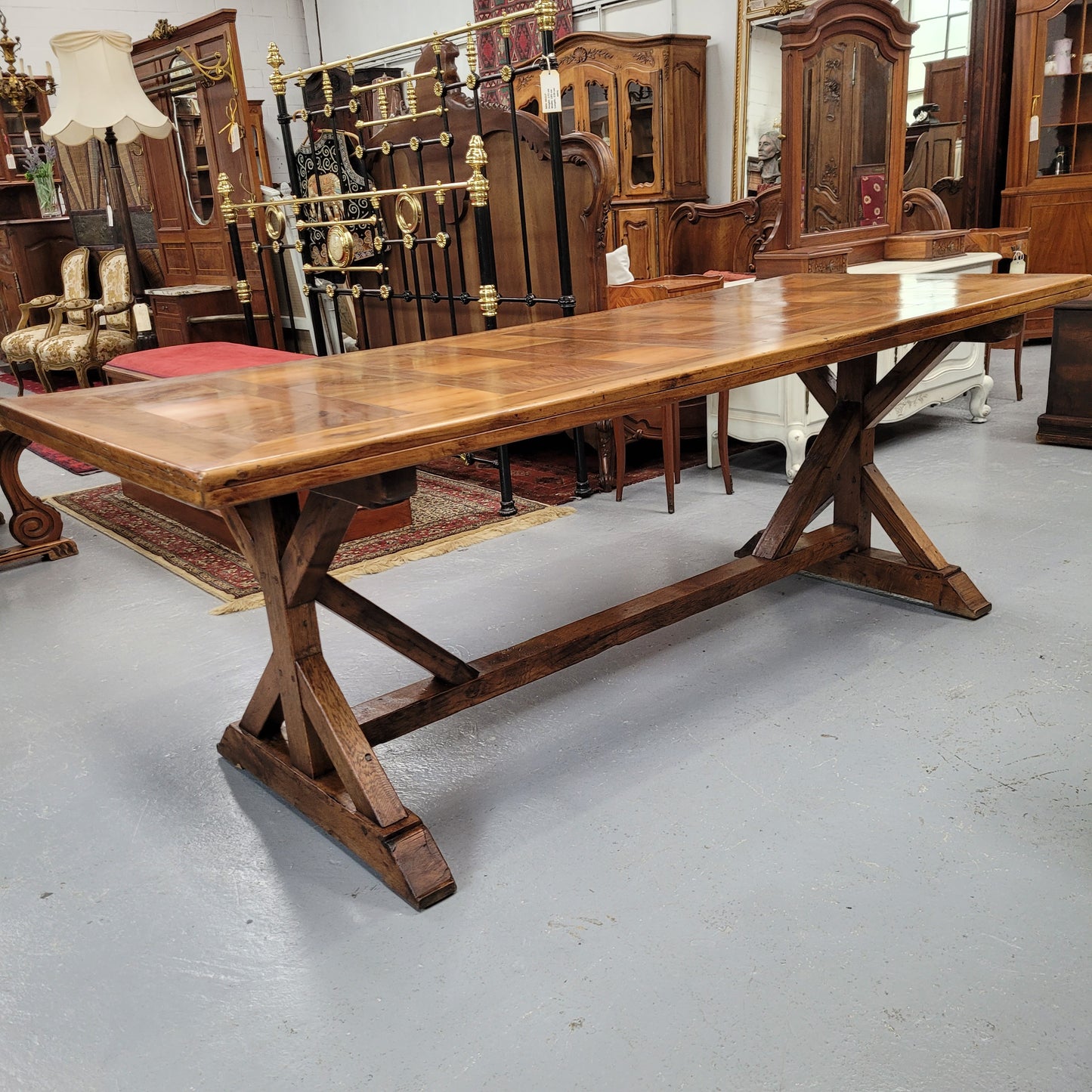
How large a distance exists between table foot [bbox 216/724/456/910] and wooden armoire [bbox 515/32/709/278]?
6.34m

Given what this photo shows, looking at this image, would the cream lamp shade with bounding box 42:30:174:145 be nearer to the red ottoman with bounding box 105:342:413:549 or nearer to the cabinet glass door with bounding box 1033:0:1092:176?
the red ottoman with bounding box 105:342:413:549

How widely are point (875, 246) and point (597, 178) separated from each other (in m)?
1.63

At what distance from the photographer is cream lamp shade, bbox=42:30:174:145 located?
5.36m

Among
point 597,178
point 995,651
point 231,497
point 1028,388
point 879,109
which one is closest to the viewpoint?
point 231,497

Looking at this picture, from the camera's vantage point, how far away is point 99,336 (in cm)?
721

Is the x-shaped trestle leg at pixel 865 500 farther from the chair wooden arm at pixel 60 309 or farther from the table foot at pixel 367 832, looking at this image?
the chair wooden arm at pixel 60 309

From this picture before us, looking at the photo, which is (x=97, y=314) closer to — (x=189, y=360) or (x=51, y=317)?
(x=51, y=317)

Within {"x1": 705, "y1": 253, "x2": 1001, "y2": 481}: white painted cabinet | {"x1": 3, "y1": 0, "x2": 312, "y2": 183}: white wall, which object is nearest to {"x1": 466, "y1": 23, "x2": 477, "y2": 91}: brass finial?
{"x1": 705, "y1": 253, "x2": 1001, "y2": 481}: white painted cabinet

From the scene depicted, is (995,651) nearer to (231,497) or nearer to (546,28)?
(231,497)

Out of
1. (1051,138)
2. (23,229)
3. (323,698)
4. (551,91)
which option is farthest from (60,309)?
(1051,138)

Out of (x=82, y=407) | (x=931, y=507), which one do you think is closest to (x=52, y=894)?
(x=82, y=407)

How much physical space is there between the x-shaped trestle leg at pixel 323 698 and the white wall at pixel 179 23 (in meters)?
7.88

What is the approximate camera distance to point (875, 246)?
4887 millimetres

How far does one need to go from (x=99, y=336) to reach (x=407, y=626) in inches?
239
